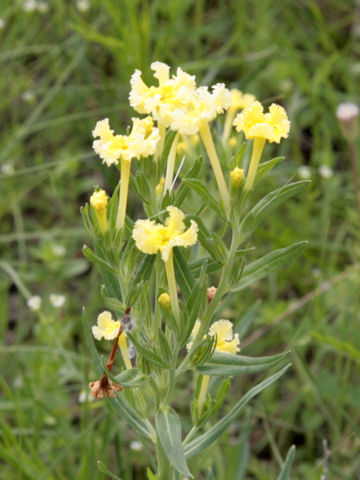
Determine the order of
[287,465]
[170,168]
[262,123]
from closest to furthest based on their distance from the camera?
[262,123]
[170,168]
[287,465]

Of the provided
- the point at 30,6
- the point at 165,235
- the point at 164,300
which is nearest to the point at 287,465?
the point at 164,300

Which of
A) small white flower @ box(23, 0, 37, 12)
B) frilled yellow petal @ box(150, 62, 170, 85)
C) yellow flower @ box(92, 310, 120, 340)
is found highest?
frilled yellow petal @ box(150, 62, 170, 85)

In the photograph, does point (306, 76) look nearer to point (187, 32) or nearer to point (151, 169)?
point (187, 32)

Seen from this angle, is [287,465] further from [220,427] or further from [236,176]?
[236,176]

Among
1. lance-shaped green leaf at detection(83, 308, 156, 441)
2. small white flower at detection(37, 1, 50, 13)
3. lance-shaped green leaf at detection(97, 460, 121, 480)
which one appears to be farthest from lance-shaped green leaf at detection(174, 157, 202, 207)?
small white flower at detection(37, 1, 50, 13)

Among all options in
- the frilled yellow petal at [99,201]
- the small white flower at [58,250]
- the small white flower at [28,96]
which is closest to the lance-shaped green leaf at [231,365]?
the frilled yellow petal at [99,201]

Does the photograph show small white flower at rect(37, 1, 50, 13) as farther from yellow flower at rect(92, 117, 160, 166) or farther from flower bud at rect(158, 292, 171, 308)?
flower bud at rect(158, 292, 171, 308)

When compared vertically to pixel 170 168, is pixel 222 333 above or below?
below
